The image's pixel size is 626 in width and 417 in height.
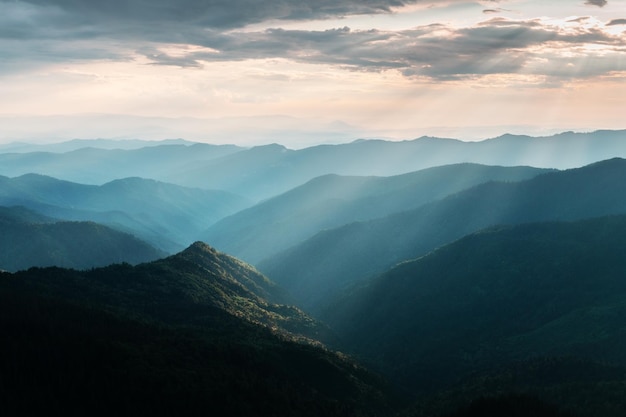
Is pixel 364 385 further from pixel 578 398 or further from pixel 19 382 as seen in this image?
pixel 19 382

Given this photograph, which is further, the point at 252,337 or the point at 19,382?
the point at 252,337

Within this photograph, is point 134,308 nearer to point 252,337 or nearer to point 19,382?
point 252,337

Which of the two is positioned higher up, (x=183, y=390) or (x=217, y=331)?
(x=183, y=390)

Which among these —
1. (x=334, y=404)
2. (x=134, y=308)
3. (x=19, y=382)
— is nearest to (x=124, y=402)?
(x=19, y=382)

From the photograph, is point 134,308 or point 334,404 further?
point 134,308

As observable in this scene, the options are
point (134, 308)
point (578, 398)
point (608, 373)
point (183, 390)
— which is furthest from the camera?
point (134, 308)

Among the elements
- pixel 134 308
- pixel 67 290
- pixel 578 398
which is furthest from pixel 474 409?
pixel 67 290

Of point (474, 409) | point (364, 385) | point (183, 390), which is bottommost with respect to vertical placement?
point (364, 385)

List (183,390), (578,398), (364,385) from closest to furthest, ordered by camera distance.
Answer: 1. (183,390)
2. (578,398)
3. (364,385)

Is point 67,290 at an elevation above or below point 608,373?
above
